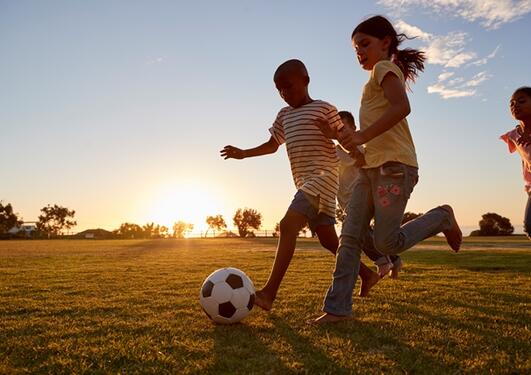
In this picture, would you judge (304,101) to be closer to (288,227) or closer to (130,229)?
(288,227)

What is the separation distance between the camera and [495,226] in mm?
61094

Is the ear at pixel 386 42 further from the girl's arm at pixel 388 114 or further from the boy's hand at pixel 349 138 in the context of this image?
the boy's hand at pixel 349 138

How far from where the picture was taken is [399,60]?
3809 mm

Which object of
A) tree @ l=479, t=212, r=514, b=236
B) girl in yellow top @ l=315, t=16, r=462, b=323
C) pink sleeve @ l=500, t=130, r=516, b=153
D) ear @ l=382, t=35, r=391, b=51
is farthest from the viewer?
tree @ l=479, t=212, r=514, b=236

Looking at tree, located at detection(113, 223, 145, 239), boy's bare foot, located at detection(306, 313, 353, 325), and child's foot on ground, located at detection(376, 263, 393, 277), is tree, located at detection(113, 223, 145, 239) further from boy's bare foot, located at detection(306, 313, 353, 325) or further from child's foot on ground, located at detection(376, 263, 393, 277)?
boy's bare foot, located at detection(306, 313, 353, 325)

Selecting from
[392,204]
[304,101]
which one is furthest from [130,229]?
[392,204]

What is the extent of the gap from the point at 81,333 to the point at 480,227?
216 ft

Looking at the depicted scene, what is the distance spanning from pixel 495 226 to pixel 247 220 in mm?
55332

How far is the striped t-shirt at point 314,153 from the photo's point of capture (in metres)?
4.32

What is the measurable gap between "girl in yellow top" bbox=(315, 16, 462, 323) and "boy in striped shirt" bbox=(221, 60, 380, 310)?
1.62 ft

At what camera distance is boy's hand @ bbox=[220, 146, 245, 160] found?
5.09 m

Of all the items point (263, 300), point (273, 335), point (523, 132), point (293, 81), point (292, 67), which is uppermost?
point (292, 67)

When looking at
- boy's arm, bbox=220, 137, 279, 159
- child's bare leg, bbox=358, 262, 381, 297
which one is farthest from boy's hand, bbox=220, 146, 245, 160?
child's bare leg, bbox=358, 262, 381, 297

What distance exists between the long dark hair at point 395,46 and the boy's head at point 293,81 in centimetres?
75
